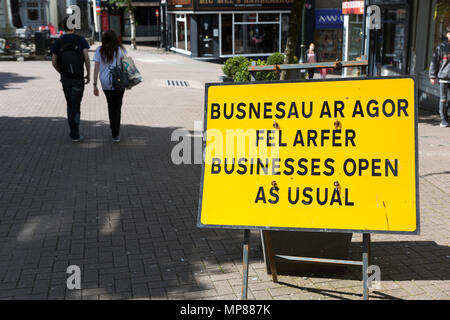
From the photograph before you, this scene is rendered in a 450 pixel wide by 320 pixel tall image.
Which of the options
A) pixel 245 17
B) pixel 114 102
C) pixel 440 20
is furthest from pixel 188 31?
pixel 114 102

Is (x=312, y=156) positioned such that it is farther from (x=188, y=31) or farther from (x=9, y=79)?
(x=188, y=31)

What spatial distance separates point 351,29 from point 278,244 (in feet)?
55.3

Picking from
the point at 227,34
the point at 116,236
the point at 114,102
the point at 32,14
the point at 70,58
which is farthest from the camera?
the point at 32,14

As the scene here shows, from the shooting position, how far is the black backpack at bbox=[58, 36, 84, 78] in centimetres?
854

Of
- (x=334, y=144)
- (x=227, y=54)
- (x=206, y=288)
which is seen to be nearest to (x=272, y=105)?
(x=334, y=144)

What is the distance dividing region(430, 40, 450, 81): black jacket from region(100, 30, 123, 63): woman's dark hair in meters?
6.16

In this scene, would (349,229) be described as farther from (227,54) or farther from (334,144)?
(227,54)

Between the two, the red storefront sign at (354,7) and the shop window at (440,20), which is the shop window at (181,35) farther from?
the shop window at (440,20)

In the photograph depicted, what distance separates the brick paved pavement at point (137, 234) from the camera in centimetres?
428

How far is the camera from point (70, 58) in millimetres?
8539

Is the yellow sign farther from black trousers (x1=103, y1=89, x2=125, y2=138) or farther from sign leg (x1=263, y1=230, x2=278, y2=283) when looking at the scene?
black trousers (x1=103, y1=89, x2=125, y2=138)

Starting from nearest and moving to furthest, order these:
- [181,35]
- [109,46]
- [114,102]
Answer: [109,46]
[114,102]
[181,35]

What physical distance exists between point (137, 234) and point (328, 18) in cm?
2290

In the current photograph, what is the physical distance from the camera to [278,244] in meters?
4.48
